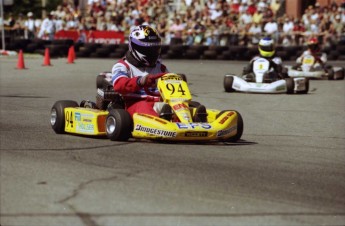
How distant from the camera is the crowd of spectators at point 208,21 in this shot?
92.7ft

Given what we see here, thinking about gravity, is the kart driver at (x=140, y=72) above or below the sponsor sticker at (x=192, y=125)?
above

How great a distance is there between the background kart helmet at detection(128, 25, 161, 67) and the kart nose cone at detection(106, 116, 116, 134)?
0.97 m

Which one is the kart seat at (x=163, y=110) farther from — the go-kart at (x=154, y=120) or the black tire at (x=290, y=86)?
the black tire at (x=290, y=86)

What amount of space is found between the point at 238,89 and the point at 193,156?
347 inches

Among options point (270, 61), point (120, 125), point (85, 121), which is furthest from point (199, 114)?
point (270, 61)

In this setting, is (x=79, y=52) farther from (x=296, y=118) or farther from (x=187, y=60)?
(x=296, y=118)

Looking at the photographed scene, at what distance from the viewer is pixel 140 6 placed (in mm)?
31672

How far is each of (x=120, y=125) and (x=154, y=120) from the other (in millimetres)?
314

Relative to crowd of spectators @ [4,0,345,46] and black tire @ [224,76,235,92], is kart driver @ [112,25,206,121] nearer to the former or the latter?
black tire @ [224,76,235,92]

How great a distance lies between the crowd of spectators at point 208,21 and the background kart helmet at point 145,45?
1872cm

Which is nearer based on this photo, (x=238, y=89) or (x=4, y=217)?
(x=4, y=217)

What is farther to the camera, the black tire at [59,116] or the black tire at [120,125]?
the black tire at [59,116]

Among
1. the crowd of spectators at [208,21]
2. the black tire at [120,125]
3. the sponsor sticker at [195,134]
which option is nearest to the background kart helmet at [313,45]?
the crowd of spectators at [208,21]

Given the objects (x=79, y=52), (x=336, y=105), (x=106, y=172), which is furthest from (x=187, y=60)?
(x=106, y=172)
